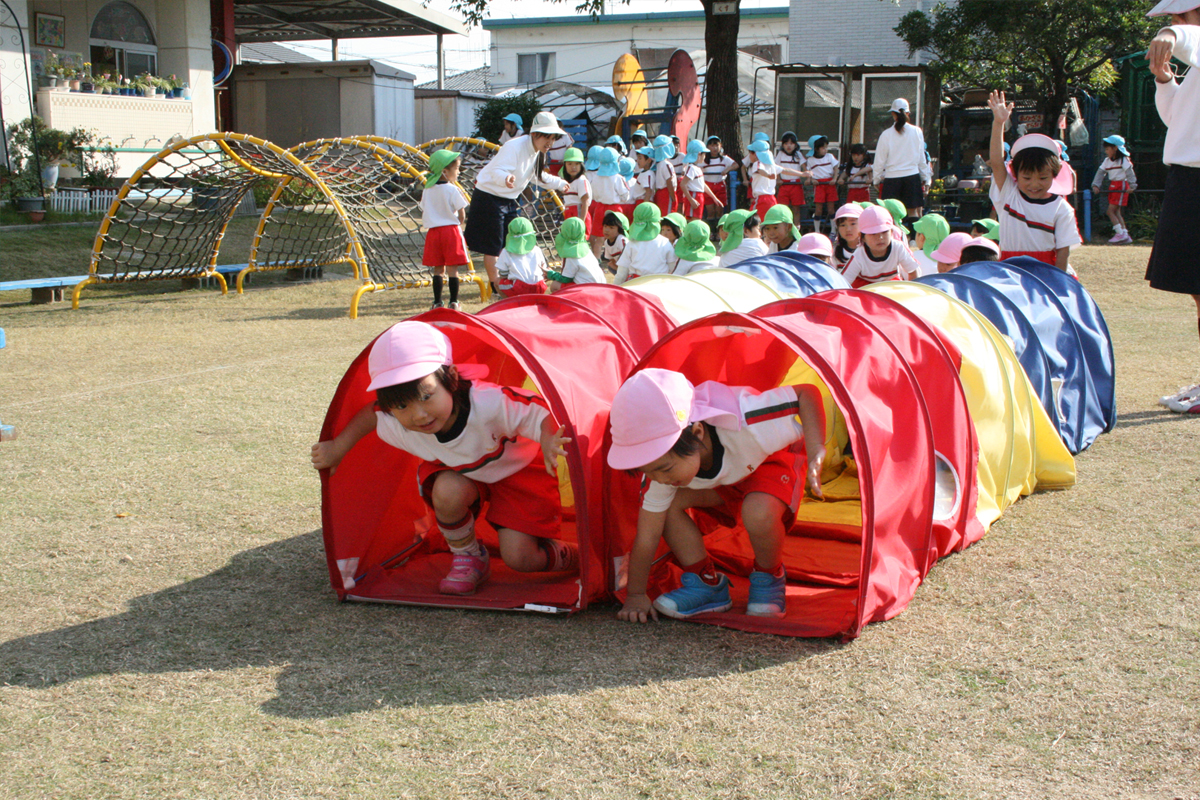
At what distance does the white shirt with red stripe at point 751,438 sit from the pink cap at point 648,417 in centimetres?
24

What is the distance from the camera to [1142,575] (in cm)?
380

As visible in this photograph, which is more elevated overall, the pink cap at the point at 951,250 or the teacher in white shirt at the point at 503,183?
the teacher in white shirt at the point at 503,183

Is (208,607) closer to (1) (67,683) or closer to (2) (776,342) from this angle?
(1) (67,683)

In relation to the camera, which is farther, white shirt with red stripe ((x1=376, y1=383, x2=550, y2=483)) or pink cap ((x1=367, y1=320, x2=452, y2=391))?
white shirt with red stripe ((x1=376, y1=383, x2=550, y2=483))

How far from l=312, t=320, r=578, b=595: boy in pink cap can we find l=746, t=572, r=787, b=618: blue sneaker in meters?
0.79

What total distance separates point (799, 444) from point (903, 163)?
10.2m

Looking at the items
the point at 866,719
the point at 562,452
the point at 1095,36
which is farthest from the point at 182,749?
the point at 1095,36

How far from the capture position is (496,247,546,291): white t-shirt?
30.6 feet

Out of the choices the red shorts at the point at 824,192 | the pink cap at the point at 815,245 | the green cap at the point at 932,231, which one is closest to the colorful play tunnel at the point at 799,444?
the pink cap at the point at 815,245

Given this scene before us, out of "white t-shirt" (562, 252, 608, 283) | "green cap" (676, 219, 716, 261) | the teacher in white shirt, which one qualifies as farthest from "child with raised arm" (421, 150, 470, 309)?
"green cap" (676, 219, 716, 261)

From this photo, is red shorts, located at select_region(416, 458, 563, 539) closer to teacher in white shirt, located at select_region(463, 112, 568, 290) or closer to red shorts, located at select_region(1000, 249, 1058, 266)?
red shorts, located at select_region(1000, 249, 1058, 266)

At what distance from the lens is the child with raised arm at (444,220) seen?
10656 millimetres

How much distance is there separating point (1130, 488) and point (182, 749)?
4090 millimetres

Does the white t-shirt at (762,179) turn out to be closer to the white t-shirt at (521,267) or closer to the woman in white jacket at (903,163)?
the woman in white jacket at (903,163)
